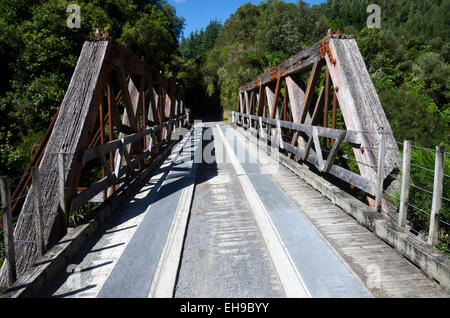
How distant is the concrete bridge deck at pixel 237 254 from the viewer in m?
2.22

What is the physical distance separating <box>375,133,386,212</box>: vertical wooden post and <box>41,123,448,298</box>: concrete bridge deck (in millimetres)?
334

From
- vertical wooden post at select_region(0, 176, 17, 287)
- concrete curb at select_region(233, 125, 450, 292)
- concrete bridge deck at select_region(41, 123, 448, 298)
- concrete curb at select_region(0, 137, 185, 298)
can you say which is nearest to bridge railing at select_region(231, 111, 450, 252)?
concrete curb at select_region(233, 125, 450, 292)

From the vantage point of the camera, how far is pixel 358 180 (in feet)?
12.4

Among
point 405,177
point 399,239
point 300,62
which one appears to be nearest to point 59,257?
point 399,239

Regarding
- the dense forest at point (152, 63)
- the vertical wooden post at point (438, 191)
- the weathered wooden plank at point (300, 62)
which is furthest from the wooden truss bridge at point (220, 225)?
the dense forest at point (152, 63)

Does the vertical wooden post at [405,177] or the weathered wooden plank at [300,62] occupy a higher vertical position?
the weathered wooden plank at [300,62]

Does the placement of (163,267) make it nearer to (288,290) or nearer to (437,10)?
(288,290)

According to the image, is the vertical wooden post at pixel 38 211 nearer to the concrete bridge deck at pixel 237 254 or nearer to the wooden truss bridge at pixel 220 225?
the wooden truss bridge at pixel 220 225

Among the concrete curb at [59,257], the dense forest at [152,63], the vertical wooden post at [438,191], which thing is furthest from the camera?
the dense forest at [152,63]

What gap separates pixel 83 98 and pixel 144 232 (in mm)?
1777

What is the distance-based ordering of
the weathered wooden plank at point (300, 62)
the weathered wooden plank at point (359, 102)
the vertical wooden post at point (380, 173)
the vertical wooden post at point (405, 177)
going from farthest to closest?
the weathered wooden plank at point (300, 62)
the weathered wooden plank at point (359, 102)
the vertical wooden post at point (380, 173)
the vertical wooden post at point (405, 177)

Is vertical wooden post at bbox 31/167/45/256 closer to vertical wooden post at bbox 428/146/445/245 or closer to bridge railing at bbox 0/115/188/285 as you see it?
bridge railing at bbox 0/115/188/285

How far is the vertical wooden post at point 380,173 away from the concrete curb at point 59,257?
10.1 feet

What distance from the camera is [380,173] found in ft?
10.5
